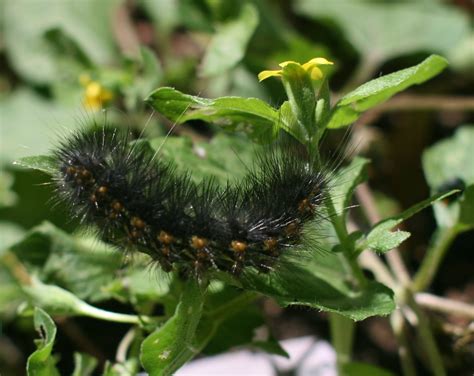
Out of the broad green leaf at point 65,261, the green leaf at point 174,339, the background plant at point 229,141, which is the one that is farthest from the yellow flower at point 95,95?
the green leaf at point 174,339

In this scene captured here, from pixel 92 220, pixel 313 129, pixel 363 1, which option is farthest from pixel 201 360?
pixel 363 1

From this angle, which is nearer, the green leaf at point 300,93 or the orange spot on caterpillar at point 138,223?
the green leaf at point 300,93

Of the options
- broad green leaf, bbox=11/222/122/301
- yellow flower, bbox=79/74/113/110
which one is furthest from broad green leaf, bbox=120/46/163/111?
broad green leaf, bbox=11/222/122/301

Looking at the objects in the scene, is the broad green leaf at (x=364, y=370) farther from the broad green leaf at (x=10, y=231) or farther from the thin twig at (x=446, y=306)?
the broad green leaf at (x=10, y=231)

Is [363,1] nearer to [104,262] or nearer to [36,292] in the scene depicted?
[104,262]

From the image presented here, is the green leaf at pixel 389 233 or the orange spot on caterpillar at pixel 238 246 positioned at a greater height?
the orange spot on caterpillar at pixel 238 246

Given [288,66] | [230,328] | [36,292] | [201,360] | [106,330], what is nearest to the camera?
[288,66]

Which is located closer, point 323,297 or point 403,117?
point 323,297
